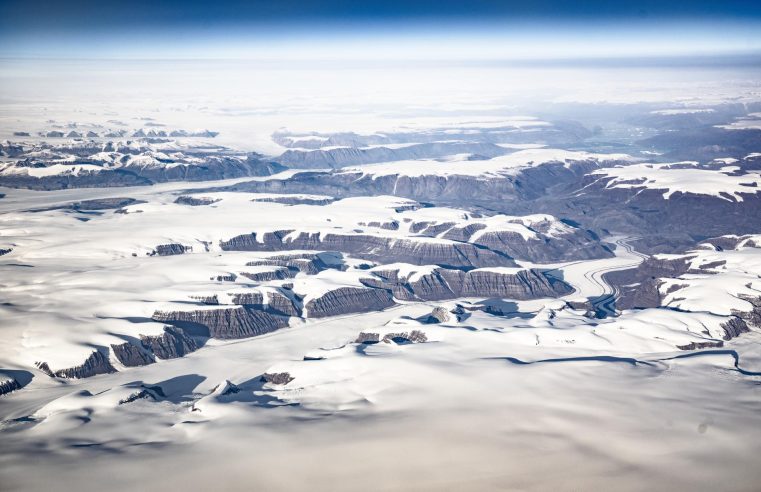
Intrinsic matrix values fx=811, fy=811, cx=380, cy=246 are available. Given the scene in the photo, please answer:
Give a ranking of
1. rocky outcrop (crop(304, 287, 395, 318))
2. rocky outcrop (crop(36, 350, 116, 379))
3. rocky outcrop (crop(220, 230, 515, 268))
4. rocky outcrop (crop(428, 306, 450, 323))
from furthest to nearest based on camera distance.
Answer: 1. rocky outcrop (crop(220, 230, 515, 268))
2. rocky outcrop (crop(304, 287, 395, 318))
3. rocky outcrop (crop(428, 306, 450, 323))
4. rocky outcrop (crop(36, 350, 116, 379))

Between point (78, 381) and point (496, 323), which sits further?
point (496, 323)

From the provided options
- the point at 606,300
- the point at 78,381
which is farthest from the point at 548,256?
the point at 78,381

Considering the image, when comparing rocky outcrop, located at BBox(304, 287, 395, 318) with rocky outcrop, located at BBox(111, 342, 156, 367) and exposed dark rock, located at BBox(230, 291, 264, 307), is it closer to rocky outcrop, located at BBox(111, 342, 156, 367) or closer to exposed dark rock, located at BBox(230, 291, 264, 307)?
exposed dark rock, located at BBox(230, 291, 264, 307)

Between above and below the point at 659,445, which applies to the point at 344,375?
below

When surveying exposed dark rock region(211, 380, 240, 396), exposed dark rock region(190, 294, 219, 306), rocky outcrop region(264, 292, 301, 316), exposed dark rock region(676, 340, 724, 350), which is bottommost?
rocky outcrop region(264, 292, 301, 316)

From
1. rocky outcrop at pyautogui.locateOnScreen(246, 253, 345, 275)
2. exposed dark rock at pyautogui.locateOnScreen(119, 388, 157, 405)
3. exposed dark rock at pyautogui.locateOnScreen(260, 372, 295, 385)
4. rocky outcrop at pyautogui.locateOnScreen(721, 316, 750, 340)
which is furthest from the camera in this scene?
rocky outcrop at pyautogui.locateOnScreen(246, 253, 345, 275)

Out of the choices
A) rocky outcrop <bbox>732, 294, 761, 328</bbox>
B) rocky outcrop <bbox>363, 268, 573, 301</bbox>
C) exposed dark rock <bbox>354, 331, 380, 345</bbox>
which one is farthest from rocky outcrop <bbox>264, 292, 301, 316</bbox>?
rocky outcrop <bbox>732, 294, 761, 328</bbox>

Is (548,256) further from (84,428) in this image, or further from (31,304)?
(84,428)

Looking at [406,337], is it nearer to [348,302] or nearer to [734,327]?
[348,302]
